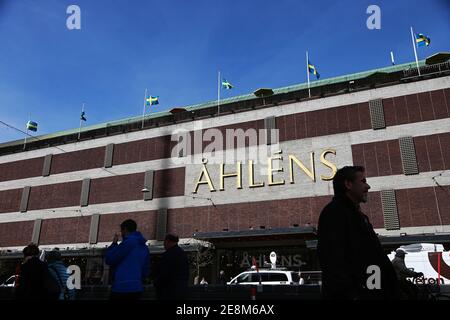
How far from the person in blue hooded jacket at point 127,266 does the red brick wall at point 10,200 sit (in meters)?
43.4

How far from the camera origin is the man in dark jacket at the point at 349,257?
2.39 meters

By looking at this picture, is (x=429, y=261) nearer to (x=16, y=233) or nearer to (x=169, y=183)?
(x=169, y=183)

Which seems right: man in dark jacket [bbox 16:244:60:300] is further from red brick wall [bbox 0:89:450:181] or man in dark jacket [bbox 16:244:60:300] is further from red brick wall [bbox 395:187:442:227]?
red brick wall [bbox 0:89:450:181]

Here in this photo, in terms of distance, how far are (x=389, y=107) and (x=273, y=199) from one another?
1255cm

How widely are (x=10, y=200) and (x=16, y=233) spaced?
15.1 feet

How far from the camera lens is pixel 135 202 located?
119 feet

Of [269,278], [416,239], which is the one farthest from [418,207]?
[269,278]

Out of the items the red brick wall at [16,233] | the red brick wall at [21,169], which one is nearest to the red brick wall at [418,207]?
the red brick wall at [16,233]
